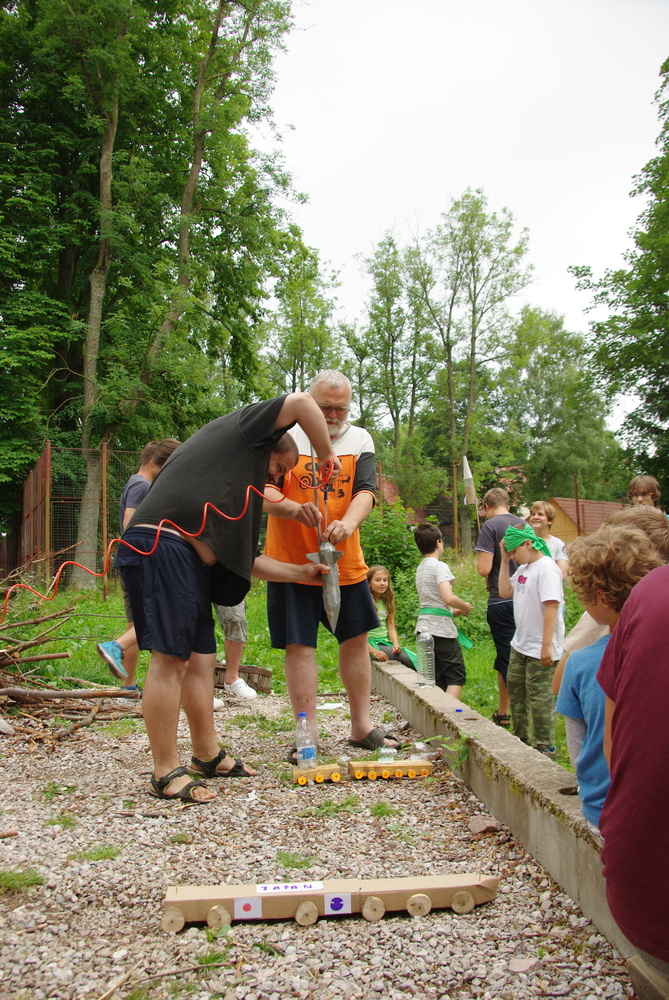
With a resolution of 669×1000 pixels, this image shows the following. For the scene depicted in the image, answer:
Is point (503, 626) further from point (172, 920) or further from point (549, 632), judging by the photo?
point (172, 920)

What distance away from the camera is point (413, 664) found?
5980mm

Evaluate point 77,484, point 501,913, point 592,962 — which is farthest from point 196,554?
point 77,484

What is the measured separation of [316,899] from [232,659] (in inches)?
137

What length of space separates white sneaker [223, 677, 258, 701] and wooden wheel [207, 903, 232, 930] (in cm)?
334

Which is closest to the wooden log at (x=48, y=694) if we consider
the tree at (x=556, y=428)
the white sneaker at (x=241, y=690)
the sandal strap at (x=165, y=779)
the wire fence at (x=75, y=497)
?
the white sneaker at (x=241, y=690)

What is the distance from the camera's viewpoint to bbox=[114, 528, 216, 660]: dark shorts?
290 centimetres

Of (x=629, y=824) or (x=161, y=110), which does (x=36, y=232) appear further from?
(x=629, y=824)

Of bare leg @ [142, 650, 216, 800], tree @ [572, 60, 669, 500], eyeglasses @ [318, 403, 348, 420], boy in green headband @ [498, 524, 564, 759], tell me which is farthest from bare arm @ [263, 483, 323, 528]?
tree @ [572, 60, 669, 500]

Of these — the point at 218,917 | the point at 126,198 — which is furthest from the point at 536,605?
the point at 126,198

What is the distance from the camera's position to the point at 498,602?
198 inches

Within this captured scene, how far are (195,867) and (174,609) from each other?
955 millimetres

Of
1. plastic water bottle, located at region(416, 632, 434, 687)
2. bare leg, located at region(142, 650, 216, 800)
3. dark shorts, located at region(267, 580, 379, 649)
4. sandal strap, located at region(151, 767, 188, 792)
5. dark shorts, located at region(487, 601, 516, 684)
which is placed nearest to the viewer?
bare leg, located at region(142, 650, 216, 800)

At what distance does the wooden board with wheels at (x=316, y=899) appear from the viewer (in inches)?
77.5

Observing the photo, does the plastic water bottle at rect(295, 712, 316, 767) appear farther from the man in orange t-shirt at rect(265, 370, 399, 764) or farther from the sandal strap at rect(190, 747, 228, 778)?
the sandal strap at rect(190, 747, 228, 778)
